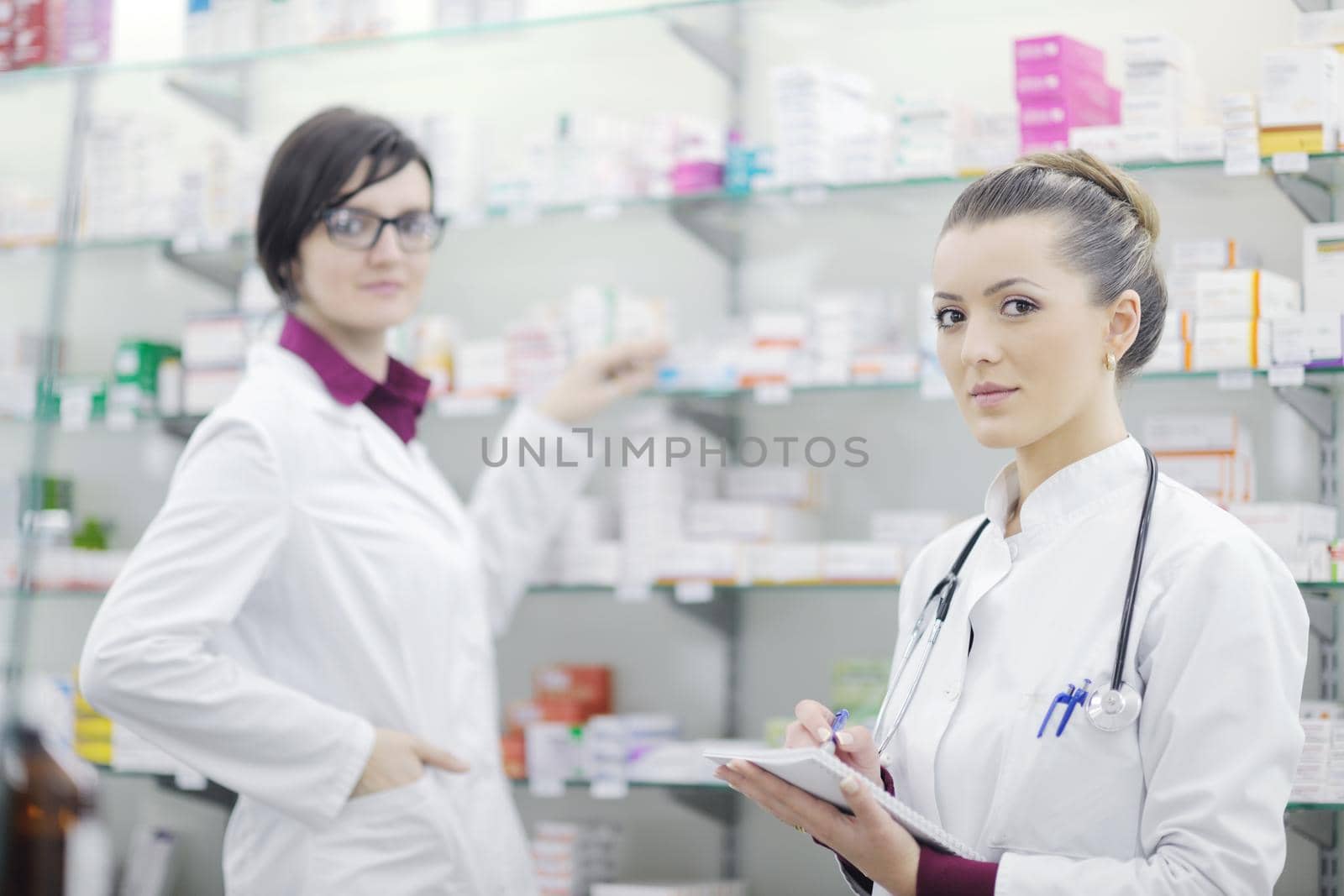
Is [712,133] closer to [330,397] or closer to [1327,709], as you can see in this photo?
[330,397]

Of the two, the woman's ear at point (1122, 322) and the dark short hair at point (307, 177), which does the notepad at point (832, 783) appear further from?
the dark short hair at point (307, 177)

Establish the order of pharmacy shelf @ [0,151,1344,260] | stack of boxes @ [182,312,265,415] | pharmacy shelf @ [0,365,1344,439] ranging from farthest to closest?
stack of boxes @ [182,312,265,415]
pharmacy shelf @ [0,151,1344,260]
pharmacy shelf @ [0,365,1344,439]

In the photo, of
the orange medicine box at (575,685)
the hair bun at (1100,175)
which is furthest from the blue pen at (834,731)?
the orange medicine box at (575,685)

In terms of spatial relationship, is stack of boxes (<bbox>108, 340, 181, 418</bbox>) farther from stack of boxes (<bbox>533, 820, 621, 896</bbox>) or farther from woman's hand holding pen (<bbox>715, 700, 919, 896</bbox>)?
woman's hand holding pen (<bbox>715, 700, 919, 896</bbox>)

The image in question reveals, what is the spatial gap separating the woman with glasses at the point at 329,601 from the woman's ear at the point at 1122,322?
136 cm

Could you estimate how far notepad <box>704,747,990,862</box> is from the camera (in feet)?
5.10

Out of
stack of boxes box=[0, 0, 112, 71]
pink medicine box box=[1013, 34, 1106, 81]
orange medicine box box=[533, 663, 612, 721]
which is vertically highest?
stack of boxes box=[0, 0, 112, 71]

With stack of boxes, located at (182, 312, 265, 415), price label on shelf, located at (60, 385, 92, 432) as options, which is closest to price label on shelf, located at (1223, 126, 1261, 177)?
stack of boxes, located at (182, 312, 265, 415)

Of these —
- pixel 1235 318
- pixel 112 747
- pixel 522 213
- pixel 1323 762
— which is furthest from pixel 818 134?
pixel 112 747

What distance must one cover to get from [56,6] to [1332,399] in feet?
12.5

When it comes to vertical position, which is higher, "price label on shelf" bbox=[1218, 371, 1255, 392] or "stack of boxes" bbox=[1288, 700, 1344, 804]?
"price label on shelf" bbox=[1218, 371, 1255, 392]

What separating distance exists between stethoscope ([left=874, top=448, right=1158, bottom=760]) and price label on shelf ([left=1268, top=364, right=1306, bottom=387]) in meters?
1.34

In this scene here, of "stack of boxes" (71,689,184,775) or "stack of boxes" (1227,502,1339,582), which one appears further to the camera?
"stack of boxes" (71,689,184,775)

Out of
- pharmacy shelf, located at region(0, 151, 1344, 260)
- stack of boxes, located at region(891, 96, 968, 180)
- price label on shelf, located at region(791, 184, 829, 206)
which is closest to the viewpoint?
pharmacy shelf, located at region(0, 151, 1344, 260)
